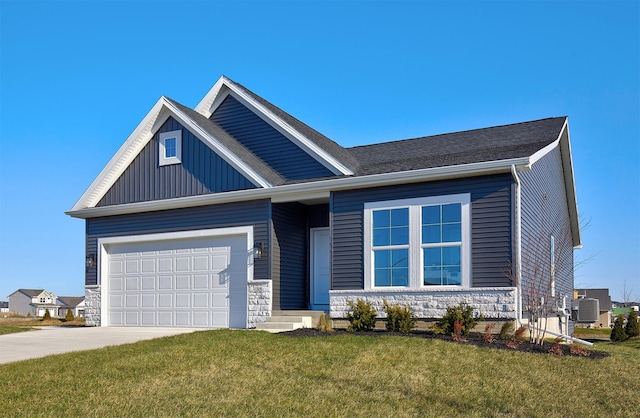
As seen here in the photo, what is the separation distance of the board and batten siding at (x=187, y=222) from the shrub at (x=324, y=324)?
2.09 m

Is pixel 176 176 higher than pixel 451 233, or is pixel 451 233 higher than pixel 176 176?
pixel 176 176

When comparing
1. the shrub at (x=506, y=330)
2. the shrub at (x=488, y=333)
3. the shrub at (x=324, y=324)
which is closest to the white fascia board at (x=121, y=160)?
the shrub at (x=324, y=324)

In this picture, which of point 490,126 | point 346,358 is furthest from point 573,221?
point 346,358

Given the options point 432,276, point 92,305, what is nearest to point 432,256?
point 432,276

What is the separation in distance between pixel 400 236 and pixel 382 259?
2.17 feet

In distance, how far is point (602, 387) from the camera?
1000 cm

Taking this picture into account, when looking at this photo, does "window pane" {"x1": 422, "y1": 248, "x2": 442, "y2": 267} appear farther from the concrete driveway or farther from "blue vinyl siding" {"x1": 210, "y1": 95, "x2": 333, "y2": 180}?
the concrete driveway

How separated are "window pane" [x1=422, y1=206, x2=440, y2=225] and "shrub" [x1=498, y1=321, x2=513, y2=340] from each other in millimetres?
2553

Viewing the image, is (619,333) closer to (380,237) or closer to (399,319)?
(380,237)

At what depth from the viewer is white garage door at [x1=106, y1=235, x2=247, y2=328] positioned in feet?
54.7

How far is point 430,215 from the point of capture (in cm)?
1447

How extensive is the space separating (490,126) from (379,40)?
4.76 m

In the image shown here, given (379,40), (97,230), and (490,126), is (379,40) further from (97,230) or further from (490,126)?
(97,230)

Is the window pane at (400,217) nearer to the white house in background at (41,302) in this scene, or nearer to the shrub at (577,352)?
the shrub at (577,352)
